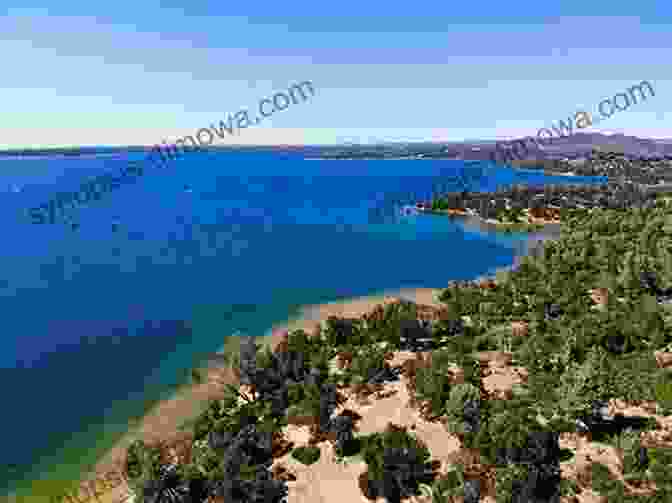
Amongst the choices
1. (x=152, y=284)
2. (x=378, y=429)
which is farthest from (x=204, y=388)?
(x=152, y=284)

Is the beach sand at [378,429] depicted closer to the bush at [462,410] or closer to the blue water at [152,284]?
the bush at [462,410]

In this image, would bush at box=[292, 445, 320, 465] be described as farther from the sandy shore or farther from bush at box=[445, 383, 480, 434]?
the sandy shore

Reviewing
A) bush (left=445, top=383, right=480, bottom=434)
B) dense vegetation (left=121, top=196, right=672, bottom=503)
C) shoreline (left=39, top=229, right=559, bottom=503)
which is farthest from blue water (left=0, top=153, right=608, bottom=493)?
bush (left=445, top=383, right=480, bottom=434)

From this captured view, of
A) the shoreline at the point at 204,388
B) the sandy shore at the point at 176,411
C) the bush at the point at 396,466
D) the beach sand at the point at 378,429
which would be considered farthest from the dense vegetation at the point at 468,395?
the shoreline at the point at 204,388

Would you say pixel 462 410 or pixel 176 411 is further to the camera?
pixel 176 411

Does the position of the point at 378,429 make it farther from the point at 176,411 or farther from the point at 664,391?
the point at 664,391

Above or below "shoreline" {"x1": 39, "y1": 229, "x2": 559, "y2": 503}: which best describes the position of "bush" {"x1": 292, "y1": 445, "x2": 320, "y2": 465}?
above

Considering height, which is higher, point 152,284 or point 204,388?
point 152,284
